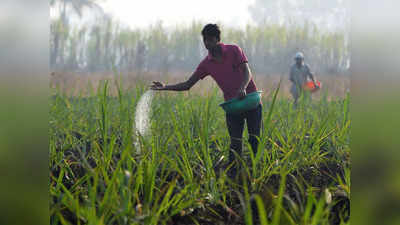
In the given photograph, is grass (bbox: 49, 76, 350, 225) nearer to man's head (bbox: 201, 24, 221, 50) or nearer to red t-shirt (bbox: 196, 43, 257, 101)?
red t-shirt (bbox: 196, 43, 257, 101)

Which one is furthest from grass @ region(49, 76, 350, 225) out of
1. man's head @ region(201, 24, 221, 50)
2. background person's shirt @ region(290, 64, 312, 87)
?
man's head @ region(201, 24, 221, 50)

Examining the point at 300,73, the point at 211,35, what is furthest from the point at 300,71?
the point at 211,35

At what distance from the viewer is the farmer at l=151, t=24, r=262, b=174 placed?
5.39ft

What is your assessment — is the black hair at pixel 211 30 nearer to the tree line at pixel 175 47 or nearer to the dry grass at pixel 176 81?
the tree line at pixel 175 47

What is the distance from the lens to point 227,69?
1688 millimetres

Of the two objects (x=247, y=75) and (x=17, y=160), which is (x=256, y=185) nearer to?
(x=247, y=75)

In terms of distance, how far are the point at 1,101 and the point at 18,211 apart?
385 millimetres

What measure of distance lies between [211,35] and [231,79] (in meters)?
0.28

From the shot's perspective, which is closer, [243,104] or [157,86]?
[243,104]

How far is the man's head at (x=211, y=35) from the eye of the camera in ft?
4.97

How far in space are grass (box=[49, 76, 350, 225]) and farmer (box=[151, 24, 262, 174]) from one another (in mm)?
109

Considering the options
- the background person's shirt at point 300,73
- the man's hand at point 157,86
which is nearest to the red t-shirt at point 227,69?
the man's hand at point 157,86

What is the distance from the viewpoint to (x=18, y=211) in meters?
1.07

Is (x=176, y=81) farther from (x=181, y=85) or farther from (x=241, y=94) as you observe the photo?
(x=241, y=94)
